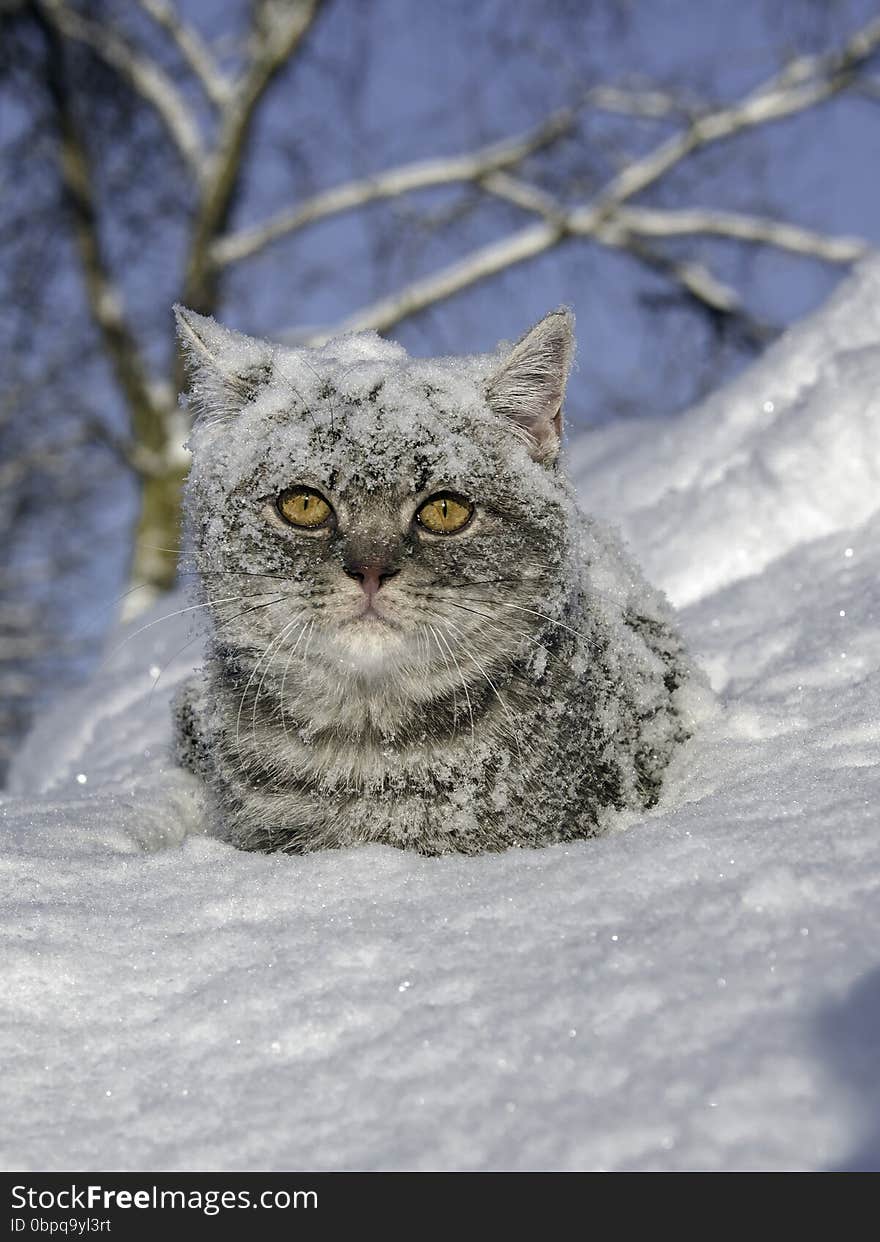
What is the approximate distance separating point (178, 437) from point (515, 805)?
772cm

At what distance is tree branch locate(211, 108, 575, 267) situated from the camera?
9789mm

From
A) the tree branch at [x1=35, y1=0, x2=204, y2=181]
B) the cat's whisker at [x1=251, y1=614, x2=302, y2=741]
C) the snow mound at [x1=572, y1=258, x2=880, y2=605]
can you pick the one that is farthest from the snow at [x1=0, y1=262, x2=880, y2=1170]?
the tree branch at [x1=35, y1=0, x2=204, y2=181]

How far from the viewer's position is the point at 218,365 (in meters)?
2.59

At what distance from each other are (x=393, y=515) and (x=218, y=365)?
1.81 ft

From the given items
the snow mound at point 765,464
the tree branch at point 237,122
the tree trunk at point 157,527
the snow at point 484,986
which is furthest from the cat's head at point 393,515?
the tree branch at point 237,122

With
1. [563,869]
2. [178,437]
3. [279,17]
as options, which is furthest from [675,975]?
[279,17]

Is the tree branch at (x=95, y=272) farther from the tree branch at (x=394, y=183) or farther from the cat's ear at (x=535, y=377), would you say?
the cat's ear at (x=535, y=377)

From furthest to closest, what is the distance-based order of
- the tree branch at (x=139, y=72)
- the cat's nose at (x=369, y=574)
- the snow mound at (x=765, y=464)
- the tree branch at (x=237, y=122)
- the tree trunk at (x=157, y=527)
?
1. the tree branch at (x=139, y=72)
2. the tree branch at (x=237, y=122)
3. the tree trunk at (x=157, y=527)
4. the snow mound at (x=765, y=464)
5. the cat's nose at (x=369, y=574)

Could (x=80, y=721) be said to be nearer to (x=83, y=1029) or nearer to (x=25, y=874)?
(x=25, y=874)

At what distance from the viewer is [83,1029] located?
1726mm

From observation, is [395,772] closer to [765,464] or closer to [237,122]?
[765,464]

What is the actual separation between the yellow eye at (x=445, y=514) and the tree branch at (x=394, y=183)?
792cm

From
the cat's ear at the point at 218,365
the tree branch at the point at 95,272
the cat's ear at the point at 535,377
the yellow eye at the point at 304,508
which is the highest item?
the cat's ear at the point at 535,377

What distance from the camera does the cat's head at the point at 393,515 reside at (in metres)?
2.30
